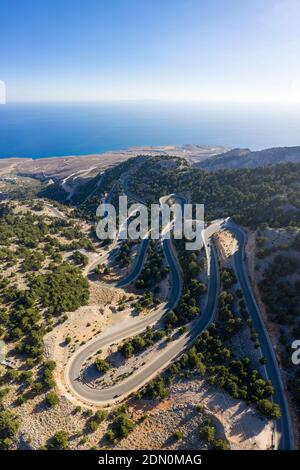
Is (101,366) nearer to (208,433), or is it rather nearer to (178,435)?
(178,435)

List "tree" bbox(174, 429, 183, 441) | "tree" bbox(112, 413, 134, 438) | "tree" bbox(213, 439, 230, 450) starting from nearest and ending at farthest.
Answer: "tree" bbox(213, 439, 230, 450), "tree" bbox(174, 429, 183, 441), "tree" bbox(112, 413, 134, 438)

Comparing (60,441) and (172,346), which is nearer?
(60,441)

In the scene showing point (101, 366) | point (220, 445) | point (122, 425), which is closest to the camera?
point (220, 445)

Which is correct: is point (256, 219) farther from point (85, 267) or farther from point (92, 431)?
point (92, 431)

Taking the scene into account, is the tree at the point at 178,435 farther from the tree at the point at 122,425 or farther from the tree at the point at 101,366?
the tree at the point at 101,366

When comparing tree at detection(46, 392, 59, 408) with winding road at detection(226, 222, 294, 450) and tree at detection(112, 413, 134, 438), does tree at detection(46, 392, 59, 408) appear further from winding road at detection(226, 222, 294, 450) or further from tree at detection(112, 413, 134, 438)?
winding road at detection(226, 222, 294, 450)

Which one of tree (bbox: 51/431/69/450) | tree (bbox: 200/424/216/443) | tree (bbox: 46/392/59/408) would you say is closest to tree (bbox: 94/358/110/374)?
tree (bbox: 46/392/59/408)

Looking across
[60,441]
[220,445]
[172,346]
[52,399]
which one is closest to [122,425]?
Result: [60,441]

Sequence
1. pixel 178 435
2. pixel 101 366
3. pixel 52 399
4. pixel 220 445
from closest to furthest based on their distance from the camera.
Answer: pixel 220 445, pixel 178 435, pixel 52 399, pixel 101 366

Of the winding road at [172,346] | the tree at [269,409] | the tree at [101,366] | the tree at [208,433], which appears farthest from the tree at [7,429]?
the tree at [269,409]

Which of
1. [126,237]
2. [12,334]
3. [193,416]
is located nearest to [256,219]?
[126,237]

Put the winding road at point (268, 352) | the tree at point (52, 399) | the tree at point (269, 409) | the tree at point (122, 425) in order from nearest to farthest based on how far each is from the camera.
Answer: the tree at point (122, 425), the winding road at point (268, 352), the tree at point (269, 409), the tree at point (52, 399)
